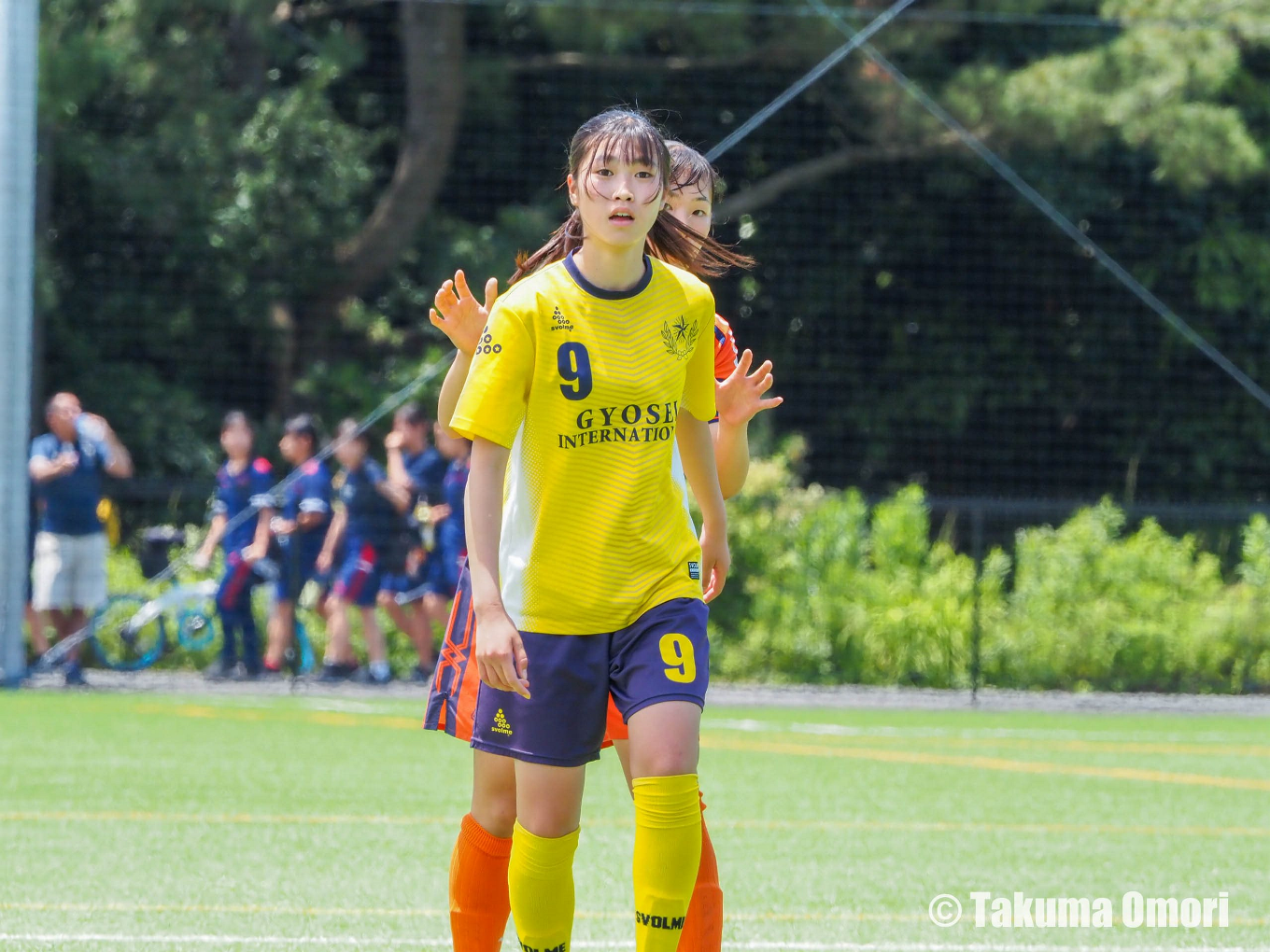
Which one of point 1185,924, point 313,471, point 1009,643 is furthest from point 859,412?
point 1185,924

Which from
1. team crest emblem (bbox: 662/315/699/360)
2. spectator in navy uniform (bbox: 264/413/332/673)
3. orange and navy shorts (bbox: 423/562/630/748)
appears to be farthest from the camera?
spectator in navy uniform (bbox: 264/413/332/673)

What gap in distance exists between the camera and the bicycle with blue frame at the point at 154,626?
1530 cm

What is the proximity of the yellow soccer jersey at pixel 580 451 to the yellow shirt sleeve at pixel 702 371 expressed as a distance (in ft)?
0.48

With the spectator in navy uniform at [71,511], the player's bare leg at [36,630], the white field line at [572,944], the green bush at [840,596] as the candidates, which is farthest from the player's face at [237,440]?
the white field line at [572,944]

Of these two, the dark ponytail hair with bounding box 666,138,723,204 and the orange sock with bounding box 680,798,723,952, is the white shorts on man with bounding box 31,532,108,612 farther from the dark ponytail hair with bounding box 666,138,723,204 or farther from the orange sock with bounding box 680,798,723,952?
the orange sock with bounding box 680,798,723,952

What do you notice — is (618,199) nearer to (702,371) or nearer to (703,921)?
(702,371)

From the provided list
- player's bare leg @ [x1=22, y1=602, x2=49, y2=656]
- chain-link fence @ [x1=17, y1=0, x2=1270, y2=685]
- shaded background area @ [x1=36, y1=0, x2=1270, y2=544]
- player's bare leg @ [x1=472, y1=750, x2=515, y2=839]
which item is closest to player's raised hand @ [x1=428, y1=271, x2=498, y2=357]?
player's bare leg @ [x1=472, y1=750, x2=515, y2=839]

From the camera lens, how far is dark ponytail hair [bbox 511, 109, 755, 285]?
3.87 meters

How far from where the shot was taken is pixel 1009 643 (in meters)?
16.0

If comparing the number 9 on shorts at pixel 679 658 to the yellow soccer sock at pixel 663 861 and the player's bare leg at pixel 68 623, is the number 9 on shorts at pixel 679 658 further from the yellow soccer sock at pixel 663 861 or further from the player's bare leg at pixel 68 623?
the player's bare leg at pixel 68 623

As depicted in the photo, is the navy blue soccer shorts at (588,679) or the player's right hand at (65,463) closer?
the navy blue soccer shorts at (588,679)

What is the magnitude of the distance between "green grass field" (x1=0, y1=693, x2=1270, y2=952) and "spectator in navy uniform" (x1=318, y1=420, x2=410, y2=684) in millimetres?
2503

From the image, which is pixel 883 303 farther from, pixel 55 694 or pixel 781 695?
pixel 55 694

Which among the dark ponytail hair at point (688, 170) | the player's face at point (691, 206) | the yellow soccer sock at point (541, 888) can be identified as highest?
the dark ponytail hair at point (688, 170)
